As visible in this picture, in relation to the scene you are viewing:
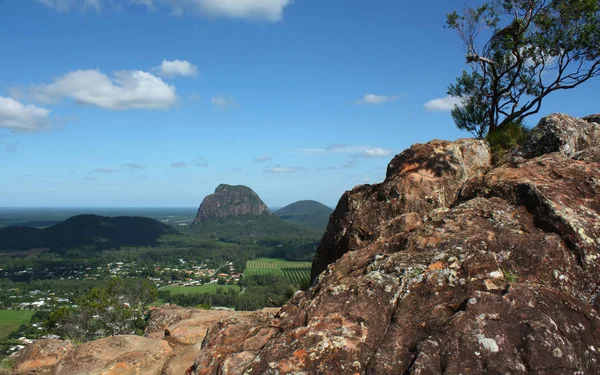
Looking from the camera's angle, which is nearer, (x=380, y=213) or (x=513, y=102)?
(x=380, y=213)

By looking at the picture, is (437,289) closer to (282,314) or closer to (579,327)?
(579,327)

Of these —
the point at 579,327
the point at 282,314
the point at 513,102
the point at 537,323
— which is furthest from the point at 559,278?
the point at 513,102

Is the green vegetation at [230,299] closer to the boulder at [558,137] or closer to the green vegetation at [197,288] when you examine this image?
the green vegetation at [197,288]

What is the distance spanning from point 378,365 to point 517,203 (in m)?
5.39

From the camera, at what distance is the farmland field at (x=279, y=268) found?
139 m

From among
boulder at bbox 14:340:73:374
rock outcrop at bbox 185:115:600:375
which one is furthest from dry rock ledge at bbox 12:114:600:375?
boulder at bbox 14:340:73:374

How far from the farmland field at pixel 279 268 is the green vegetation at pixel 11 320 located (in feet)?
240

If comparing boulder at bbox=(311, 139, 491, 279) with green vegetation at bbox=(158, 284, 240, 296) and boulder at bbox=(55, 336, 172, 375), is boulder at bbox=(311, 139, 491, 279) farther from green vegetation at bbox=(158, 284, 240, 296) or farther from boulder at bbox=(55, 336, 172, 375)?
green vegetation at bbox=(158, 284, 240, 296)

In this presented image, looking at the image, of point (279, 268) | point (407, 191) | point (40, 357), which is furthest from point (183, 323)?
point (279, 268)

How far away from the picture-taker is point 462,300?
5.68 meters

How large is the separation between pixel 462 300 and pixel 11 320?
346ft

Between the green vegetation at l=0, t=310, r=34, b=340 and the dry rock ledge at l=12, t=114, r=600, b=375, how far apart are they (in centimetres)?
8017

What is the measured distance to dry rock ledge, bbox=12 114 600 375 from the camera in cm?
490

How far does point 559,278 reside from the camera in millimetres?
6164
